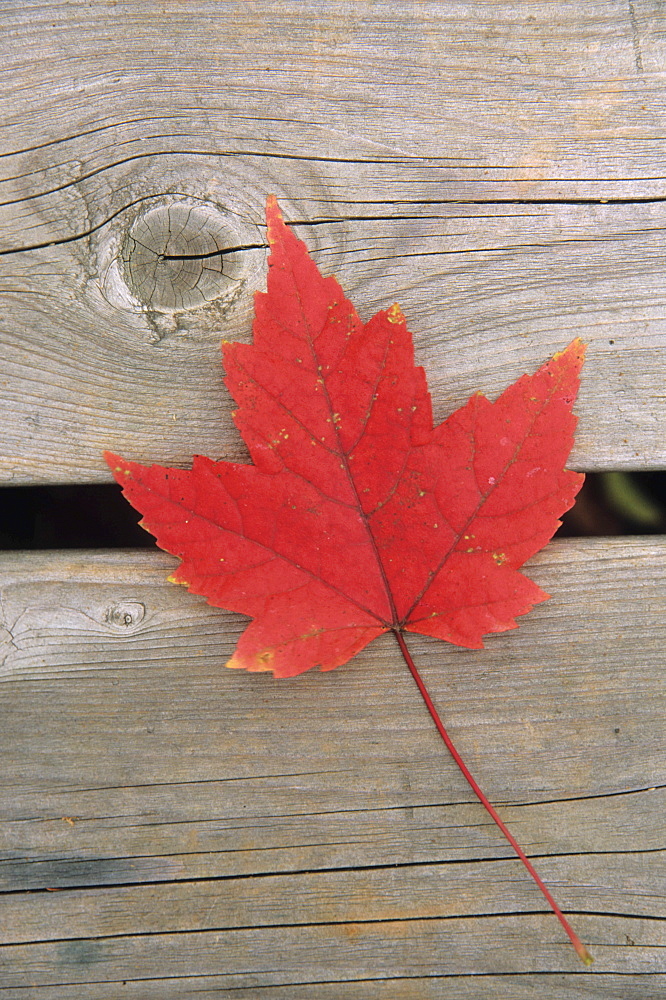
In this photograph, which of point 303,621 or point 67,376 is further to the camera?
point 67,376

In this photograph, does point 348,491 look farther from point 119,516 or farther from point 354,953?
point 354,953

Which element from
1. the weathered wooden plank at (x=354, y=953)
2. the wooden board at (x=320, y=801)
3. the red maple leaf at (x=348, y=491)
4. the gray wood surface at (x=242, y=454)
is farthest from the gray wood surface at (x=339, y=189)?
the weathered wooden plank at (x=354, y=953)

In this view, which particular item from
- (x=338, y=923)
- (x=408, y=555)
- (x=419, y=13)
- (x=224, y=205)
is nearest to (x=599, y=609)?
(x=408, y=555)

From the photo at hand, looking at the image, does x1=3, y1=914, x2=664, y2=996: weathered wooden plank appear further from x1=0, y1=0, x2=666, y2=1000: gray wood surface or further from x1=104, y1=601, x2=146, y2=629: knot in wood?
x1=104, y1=601, x2=146, y2=629: knot in wood

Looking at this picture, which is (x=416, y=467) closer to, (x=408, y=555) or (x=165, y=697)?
(x=408, y=555)

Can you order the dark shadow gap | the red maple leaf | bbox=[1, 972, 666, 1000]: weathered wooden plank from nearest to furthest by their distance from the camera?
1. the red maple leaf
2. bbox=[1, 972, 666, 1000]: weathered wooden plank
3. the dark shadow gap

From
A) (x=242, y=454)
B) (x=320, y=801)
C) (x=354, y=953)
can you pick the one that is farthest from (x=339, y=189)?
(x=354, y=953)

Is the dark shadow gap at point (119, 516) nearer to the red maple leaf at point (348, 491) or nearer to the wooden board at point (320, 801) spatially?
the wooden board at point (320, 801)

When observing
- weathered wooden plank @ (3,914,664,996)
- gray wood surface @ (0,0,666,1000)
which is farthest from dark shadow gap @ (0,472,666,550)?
weathered wooden plank @ (3,914,664,996)
